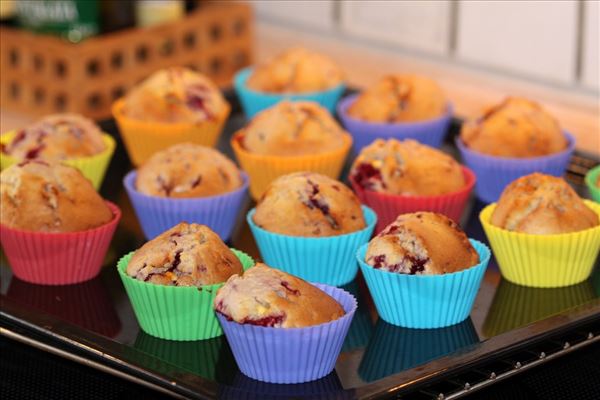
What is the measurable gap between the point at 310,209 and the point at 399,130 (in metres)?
0.46

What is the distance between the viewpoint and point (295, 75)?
229 centimetres

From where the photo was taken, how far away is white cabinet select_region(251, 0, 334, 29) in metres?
2.88

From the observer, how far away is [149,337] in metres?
1.53

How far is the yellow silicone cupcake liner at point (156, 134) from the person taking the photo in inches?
82.4

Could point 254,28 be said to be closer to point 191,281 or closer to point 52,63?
point 52,63

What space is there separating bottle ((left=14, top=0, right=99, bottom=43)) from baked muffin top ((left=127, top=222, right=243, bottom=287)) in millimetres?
975

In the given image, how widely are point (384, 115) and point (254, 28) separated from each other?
0.96 meters

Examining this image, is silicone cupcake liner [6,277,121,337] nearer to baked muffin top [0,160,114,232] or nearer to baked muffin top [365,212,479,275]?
baked muffin top [0,160,114,232]

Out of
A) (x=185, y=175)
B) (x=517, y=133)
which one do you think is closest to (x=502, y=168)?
(x=517, y=133)

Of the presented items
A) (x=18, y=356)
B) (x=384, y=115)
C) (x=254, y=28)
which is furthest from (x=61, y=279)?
(x=254, y=28)

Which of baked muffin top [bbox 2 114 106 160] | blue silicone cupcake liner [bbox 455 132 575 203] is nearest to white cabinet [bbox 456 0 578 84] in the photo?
blue silicone cupcake liner [bbox 455 132 575 203]

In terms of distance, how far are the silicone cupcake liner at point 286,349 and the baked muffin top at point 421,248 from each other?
13 centimetres

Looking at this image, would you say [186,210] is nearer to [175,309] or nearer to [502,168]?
[175,309]

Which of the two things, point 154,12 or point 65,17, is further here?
point 154,12
